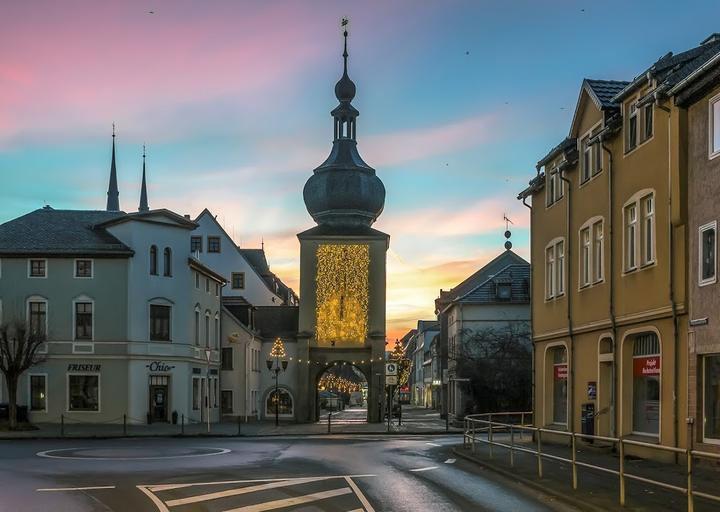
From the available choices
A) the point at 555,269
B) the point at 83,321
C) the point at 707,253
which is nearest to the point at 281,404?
the point at 83,321

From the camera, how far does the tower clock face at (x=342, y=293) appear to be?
66125mm

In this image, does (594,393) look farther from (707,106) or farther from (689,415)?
(707,106)

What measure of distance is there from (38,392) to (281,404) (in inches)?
789

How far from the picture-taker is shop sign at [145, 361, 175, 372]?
52.1 metres

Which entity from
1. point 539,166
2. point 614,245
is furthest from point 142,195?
point 614,245

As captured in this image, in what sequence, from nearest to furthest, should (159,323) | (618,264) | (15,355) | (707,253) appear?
(707,253) → (618,264) → (15,355) → (159,323)

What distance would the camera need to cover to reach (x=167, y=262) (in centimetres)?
5322

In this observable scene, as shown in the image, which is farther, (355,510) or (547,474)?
(547,474)

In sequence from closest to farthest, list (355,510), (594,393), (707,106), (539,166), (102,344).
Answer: (355,510) < (707,106) < (594,393) < (539,166) < (102,344)

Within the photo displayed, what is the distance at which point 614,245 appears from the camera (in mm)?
25984

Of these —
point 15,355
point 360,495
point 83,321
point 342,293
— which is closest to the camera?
point 360,495

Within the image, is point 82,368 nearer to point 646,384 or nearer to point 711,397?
point 646,384

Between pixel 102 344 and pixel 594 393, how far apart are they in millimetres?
30278

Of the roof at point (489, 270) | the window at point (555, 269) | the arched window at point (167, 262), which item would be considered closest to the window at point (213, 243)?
the roof at point (489, 270)
